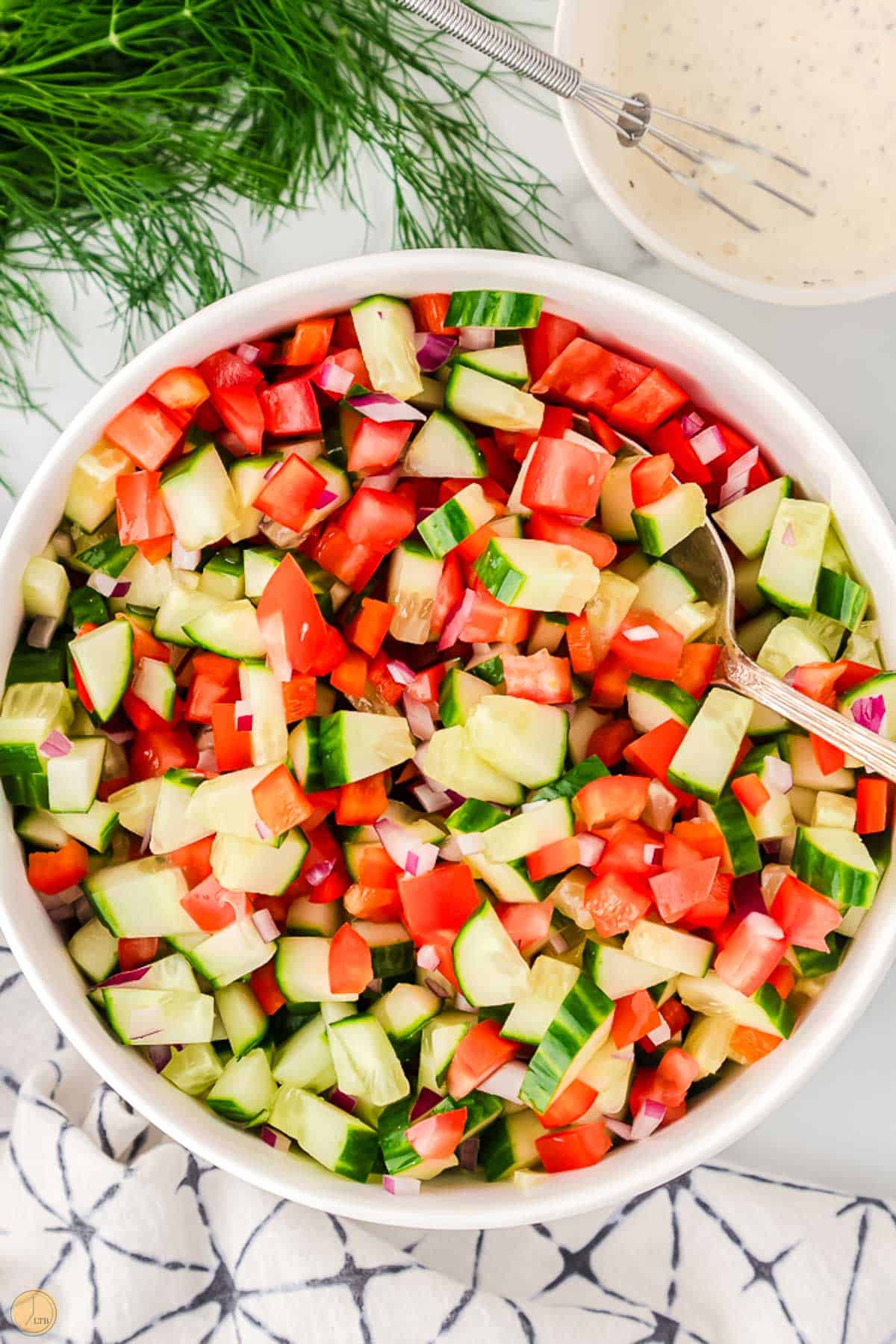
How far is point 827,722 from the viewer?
1500mm

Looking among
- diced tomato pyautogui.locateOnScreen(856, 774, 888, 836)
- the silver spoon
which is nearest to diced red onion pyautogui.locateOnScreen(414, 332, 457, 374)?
the silver spoon

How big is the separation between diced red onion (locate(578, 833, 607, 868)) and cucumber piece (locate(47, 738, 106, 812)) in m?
0.69

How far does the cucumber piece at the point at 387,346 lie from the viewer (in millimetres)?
1543

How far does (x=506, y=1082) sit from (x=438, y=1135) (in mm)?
123

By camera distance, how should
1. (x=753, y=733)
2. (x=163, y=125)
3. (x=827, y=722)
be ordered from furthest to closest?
(x=163, y=125), (x=753, y=733), (x=827, y=722)

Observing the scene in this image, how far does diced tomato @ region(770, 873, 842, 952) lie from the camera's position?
4.95ft

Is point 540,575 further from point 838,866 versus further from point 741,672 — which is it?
point 838,866

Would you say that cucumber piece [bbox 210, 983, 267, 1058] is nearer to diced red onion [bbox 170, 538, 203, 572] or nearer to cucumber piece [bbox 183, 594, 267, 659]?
cucumber piece [bbox 183, 594, 267, 659]

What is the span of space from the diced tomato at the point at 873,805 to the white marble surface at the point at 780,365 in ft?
1.59

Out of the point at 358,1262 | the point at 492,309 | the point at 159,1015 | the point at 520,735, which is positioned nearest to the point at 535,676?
the point at 520,735

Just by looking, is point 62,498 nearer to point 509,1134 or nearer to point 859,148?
point 509,1134

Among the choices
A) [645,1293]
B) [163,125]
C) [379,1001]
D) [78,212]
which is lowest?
[645,1293]

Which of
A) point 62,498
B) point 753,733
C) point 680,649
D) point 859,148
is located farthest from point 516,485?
point 859,148

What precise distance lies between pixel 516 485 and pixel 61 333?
35.0 inches
